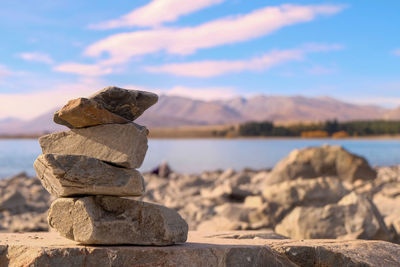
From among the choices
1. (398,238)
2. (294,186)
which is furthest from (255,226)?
(398,238)

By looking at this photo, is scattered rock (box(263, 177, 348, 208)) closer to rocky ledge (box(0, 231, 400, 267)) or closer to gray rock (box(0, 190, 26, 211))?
rocky ledge (box(0, 231, 400, 267))

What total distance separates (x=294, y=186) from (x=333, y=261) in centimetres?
471

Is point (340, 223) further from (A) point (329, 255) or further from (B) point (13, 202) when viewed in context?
(B) point (13, 202)

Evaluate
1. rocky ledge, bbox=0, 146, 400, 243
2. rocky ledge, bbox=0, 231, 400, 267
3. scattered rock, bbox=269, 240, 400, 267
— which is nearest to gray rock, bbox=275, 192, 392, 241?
rocky ledge, bbox=0, 146, 400, 243

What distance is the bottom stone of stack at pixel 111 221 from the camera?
15.6 feet

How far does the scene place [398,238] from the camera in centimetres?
846

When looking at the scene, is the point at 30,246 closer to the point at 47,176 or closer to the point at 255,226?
the point at 47,176

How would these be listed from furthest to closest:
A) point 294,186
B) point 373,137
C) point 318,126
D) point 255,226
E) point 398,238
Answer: point 318,126
point 373,137
point 294,186
point 255,226
point 398,238

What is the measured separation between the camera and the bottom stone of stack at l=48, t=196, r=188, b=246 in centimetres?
476

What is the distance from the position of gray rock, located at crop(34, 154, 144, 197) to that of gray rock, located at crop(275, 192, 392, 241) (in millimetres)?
3705

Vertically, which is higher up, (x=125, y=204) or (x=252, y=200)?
(x=125, y=204)

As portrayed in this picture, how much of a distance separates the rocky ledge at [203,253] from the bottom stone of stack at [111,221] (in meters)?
0.10

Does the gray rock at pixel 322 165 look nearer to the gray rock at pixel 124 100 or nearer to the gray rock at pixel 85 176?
the gray rock at pixel 124 100

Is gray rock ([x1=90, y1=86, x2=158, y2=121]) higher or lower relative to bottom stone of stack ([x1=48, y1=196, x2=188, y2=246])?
higher
